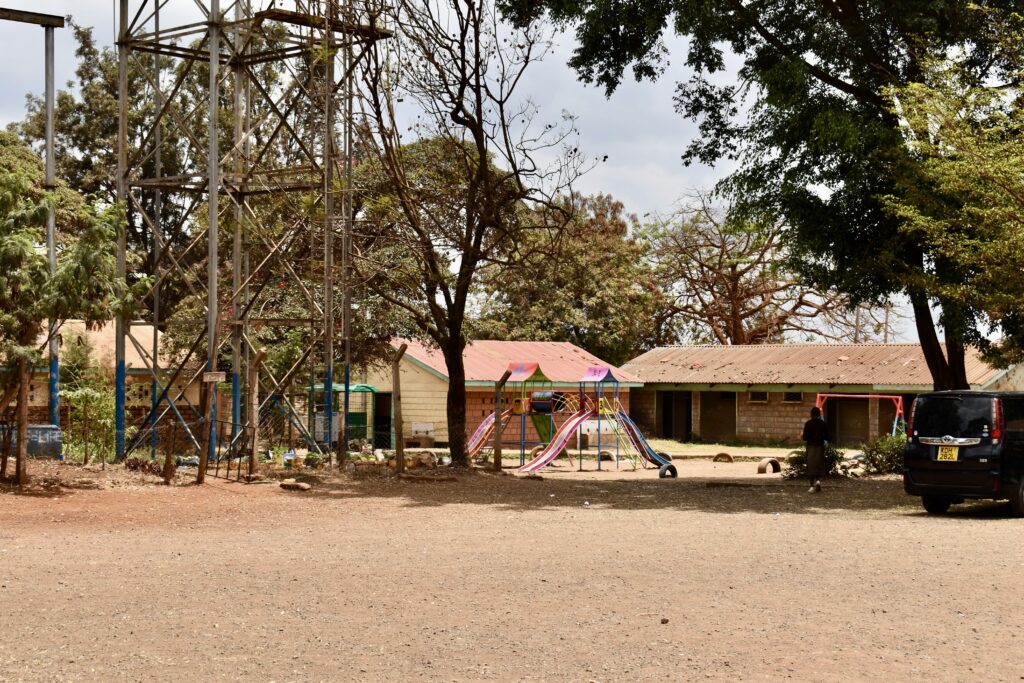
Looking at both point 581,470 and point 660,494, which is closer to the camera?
point 660,494

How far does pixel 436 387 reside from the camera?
126 ft

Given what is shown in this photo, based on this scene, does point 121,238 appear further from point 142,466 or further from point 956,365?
point 956,365

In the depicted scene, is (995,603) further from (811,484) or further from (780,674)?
(811,484)

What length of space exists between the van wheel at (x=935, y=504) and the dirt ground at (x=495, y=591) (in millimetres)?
360

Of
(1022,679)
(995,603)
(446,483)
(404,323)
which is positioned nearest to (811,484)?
(446,483)

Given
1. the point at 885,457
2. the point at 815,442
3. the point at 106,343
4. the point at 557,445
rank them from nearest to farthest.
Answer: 1. the point at 815,442
2. the point at 885,457
3. the point at 557,445
4. the point at 106,343

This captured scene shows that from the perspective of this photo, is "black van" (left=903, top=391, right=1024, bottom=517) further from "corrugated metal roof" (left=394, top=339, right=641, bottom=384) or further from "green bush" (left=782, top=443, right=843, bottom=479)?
"corrugated metal roof" (left=394, top=339, right=641, bottom=384)

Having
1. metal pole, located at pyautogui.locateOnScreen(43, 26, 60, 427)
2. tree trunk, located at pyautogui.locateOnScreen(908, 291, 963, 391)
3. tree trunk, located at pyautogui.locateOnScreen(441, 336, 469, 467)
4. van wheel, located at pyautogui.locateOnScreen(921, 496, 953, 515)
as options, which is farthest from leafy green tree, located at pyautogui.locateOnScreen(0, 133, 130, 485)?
tree trunk, located at pyautogui.locateOnScreen(908, 291, 963, 391)

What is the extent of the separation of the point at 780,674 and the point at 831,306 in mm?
45672

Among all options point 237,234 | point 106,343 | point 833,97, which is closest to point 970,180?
point 833,97

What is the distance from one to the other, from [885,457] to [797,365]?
17.9m

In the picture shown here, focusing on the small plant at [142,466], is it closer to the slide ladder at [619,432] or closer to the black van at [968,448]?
the slide ladder at [619,432]

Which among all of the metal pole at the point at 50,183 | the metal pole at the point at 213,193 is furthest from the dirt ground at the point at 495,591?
the metal pole at the point at 213,193

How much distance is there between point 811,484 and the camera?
68.1 feet
